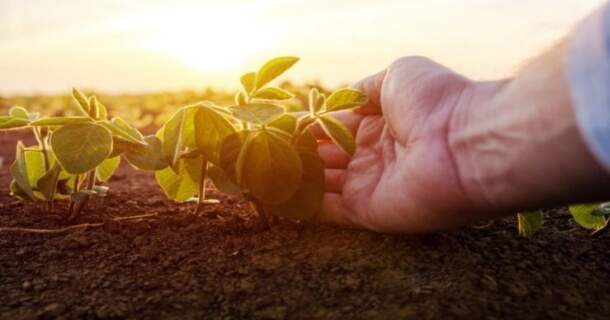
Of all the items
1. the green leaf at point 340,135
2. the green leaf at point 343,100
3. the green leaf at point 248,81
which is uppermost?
the green leaf at point 248,81

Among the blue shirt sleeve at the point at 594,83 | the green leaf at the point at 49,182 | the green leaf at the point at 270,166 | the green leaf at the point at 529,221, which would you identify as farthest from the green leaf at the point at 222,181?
the blue shirt sleeve at the point at 594,83

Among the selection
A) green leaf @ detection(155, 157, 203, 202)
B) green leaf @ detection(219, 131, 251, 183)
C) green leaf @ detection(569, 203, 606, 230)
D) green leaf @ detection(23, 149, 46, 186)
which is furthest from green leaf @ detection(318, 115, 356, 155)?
green leaf @ detection(23, 149, 46, 186)

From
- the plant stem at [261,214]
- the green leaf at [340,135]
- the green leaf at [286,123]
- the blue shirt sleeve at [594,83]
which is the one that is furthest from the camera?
the plant stem at [261,214]

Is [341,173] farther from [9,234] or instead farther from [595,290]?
[9,234]

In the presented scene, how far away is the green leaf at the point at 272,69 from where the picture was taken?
1652mm

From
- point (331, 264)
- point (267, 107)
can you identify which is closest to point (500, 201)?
point (331, 264)

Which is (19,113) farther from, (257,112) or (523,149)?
(523,149)

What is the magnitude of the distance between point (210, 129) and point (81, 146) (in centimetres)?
33

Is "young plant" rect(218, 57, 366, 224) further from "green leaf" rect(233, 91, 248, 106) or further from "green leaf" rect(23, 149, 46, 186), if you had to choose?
"green leaf" rect(23, 149, 46, 186)

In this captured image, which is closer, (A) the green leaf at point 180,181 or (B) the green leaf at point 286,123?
(B) the green leaf at point 286,123

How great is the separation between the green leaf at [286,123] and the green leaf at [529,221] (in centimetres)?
65

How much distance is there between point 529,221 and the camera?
1.71 metres

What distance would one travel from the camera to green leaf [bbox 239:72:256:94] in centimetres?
169

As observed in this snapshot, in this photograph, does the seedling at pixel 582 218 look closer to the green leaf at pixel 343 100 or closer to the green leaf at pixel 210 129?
the green leaf at pixel 343 100
